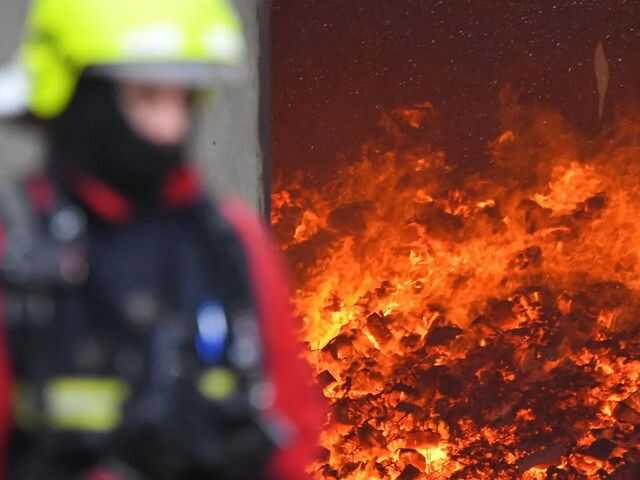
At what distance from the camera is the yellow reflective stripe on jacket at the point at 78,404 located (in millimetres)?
1096

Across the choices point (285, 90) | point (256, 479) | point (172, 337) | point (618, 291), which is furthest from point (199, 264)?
point (618, 291)

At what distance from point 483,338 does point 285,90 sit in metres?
1.16

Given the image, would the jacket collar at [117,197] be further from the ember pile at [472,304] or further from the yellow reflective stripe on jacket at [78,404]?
the ember pile at [472,304]

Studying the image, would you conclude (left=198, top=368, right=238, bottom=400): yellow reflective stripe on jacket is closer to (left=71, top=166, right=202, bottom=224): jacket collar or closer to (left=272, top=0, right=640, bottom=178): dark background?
(left=71, top=166, right=202, bottom=224): jacket collar

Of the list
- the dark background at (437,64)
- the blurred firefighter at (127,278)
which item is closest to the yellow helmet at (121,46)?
the blurred firefighter at (127,278)

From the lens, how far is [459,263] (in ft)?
15.9

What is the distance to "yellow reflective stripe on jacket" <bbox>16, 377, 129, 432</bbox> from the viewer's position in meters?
1.10

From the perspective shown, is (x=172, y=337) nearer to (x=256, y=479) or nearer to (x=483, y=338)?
(x=256, y=479)

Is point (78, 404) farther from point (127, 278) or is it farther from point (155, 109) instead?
point (155, 109)

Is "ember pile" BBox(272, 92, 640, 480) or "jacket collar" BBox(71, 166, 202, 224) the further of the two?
"ember pile" BBox(272, 92, 640, 480)

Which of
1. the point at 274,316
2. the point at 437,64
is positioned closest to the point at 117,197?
the point at 274,316

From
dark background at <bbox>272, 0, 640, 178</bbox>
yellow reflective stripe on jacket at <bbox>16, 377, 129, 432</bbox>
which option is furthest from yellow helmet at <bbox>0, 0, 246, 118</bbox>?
dark background at <bbox>272, 0, 640, 178</bbox>

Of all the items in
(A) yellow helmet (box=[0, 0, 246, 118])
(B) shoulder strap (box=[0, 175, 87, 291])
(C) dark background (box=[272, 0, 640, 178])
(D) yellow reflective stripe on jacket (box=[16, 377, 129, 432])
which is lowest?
(D) yellow reflective stripe on jacket (box=[16, 377, 129, 432])

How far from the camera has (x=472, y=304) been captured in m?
4.83
